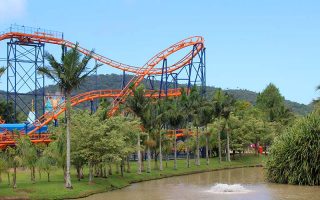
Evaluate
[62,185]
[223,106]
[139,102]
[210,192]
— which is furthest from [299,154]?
[223,106]

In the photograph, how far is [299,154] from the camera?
3681 centimetres

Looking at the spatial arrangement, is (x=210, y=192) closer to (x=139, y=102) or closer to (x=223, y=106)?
(x=139, y=102)

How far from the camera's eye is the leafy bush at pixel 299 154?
36400mm

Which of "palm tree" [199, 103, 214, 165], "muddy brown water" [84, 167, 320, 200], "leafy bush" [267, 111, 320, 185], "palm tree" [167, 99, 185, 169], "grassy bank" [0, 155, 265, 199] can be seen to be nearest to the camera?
"grassy bank" [0, 155, 265, 199]

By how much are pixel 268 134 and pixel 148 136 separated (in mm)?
31106

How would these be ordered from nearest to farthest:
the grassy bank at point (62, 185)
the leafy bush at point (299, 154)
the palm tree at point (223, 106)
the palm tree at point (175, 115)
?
the grassy bank at point (62, 185)
the leafy bush at point (299, 154)
the palm tree at point (175, 115)
the palm tree at point (223, 106)

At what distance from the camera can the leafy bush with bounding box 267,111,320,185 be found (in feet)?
119

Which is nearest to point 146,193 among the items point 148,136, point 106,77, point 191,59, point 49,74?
point 49,74

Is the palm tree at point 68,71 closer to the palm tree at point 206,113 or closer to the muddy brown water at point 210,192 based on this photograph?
the muddy brown water at point 210,192

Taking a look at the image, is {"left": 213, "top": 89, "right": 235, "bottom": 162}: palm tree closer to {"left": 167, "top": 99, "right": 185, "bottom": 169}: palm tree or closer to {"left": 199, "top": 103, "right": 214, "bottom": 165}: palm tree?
{"left": 199, "top": 103, "right": 214, "bottom": 165}: palm tree

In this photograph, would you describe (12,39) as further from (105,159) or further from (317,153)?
(317,153)

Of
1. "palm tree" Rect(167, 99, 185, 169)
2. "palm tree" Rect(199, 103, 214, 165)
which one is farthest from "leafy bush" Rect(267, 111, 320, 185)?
"palm tree" Rect(199, 103, 214, 165)

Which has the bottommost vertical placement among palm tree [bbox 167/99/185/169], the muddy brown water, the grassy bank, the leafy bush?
the muddy brown water

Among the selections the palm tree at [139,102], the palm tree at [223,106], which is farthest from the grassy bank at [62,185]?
the palm tree at [223,106]
